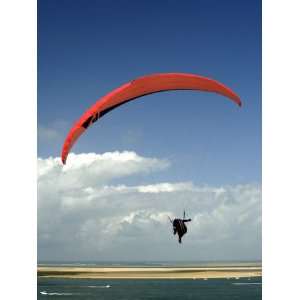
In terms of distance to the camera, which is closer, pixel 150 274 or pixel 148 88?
pixel 148 88

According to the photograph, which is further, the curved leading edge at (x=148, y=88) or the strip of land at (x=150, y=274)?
the strip of land at (x=150, y=274)

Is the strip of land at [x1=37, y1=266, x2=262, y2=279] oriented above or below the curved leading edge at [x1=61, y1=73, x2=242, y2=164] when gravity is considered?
below

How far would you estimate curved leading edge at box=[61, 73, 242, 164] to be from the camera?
9.57 m

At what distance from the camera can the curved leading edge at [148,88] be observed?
9.57 metres

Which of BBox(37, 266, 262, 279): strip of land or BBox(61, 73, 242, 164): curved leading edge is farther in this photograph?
BBox(37, 266, 262, 279): strip of land

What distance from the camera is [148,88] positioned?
1006cm

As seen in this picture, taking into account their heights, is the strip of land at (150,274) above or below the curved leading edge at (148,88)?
below

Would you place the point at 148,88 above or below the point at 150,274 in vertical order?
above
